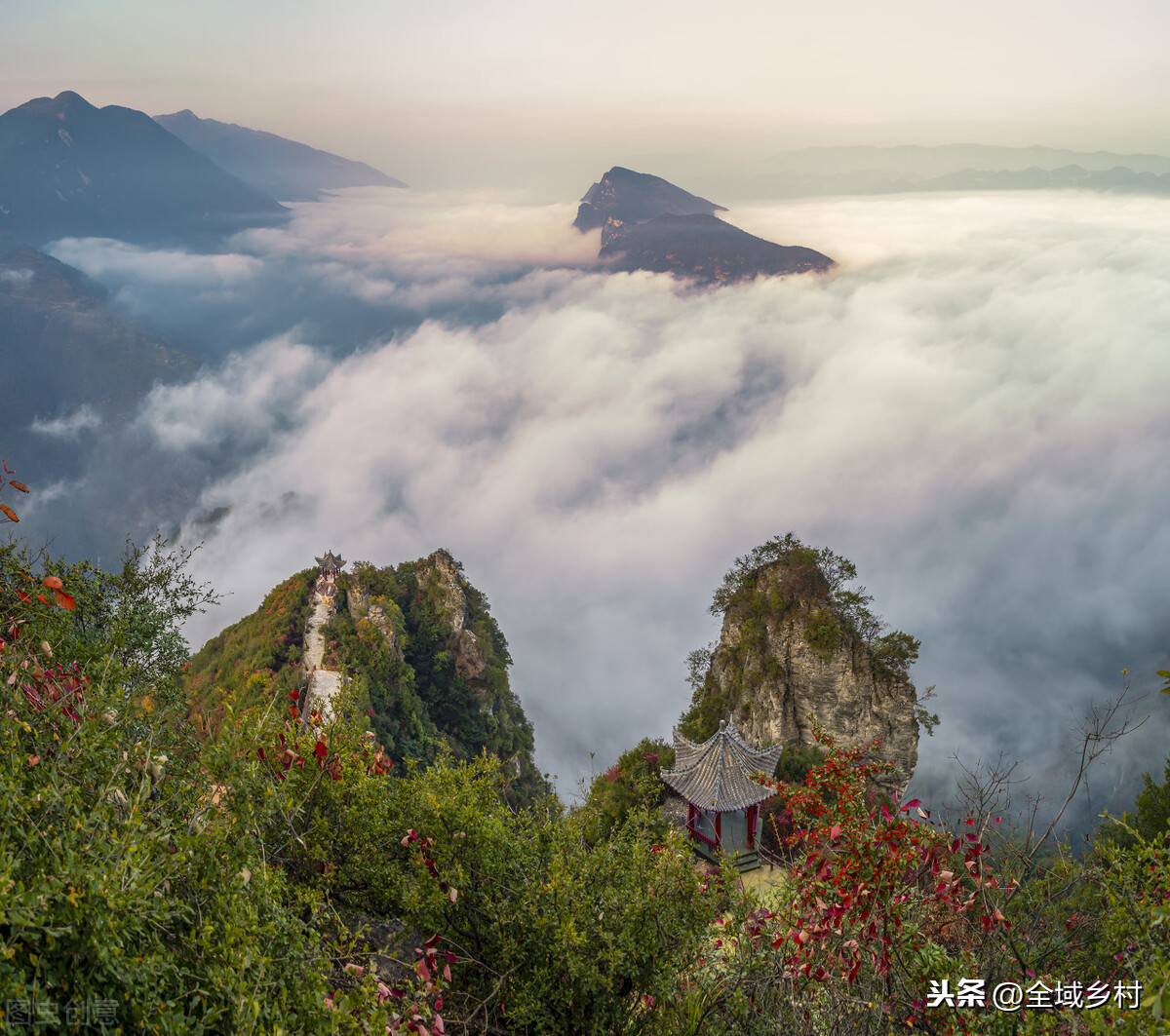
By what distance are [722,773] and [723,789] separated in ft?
1.53

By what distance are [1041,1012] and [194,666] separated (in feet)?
139

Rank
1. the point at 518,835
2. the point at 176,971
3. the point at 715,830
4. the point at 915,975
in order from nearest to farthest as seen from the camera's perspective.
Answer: the point at 176,971
the point at 915,975
the point at 518,835
the point at 715,830

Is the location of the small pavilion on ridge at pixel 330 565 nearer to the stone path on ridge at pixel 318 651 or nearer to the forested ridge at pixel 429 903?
the stone path on ridge at pixel 318 651

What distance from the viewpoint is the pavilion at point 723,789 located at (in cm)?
2005

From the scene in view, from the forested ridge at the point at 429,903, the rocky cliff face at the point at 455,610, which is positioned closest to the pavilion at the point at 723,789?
the forested ridge at the point at 429,903

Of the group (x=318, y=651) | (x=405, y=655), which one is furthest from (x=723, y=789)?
(x=405, y=655)

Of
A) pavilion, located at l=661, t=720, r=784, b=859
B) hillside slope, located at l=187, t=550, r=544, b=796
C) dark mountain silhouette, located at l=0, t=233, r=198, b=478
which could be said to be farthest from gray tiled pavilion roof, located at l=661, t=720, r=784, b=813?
dark mountain silhouette, located at l=0, t=233, r=198, b=478

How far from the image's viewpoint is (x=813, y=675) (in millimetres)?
25281

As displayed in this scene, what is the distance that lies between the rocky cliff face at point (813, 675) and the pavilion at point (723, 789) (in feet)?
13.8

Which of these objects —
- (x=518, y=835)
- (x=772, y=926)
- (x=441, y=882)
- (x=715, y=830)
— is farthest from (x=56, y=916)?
(x=715, y=830)

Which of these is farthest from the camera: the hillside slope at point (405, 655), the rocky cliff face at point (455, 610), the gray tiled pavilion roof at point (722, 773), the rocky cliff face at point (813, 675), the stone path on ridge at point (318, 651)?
the rocky cliff face at point (455, 610)

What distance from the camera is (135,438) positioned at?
595ft

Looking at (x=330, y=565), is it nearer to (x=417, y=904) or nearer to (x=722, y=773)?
(x=722, y=773)

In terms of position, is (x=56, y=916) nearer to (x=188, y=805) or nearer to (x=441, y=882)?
(x=188, y=805)
